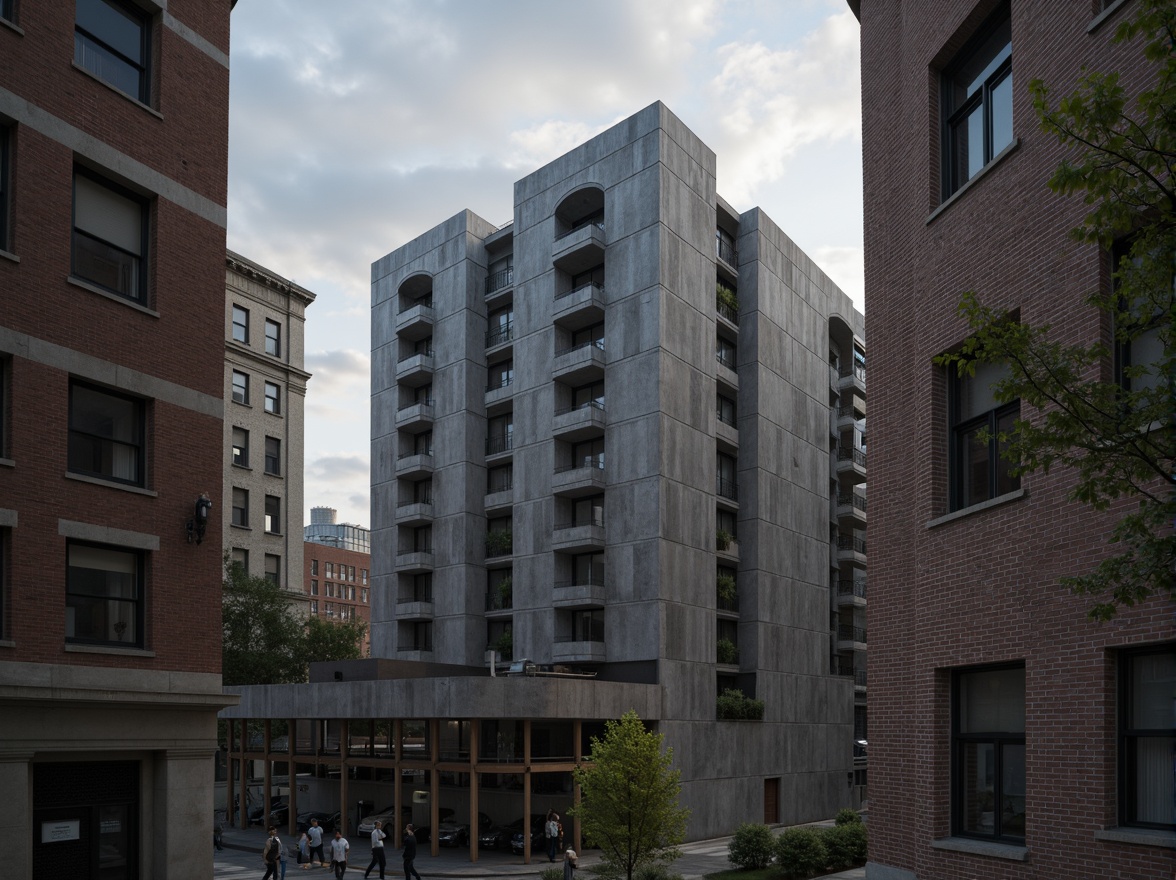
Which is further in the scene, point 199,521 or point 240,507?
point 240,507

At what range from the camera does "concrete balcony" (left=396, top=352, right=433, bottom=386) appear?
5800 centimetres

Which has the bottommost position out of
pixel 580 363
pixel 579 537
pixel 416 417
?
pixel 579 537

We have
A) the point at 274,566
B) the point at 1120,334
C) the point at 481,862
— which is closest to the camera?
the point at 1120,334

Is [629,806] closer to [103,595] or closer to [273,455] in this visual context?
[103,595]

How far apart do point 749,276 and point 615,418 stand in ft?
40.3

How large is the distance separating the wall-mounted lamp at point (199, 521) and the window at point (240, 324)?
4941 cm

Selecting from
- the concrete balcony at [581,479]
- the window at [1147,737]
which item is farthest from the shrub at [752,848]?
the window at [1147,737]

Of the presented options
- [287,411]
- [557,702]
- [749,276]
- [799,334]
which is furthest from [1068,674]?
[287,411]

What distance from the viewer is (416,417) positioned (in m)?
57.8

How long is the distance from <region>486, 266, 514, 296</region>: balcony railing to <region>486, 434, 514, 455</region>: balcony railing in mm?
7735

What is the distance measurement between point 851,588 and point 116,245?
53.7 meters

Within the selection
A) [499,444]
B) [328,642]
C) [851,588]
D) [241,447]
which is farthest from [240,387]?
[851,588]

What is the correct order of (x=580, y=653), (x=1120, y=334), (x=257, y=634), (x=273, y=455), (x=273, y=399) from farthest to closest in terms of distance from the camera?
(x=273, y=399) < (x=273, y=455) < (x=257, y=634) < (x=580, y=653) < (x=1120, y=334)

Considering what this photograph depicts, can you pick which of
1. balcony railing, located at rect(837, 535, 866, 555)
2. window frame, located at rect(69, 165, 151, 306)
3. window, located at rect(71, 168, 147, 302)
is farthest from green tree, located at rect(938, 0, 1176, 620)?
balcony railing, located at rect(837, 535, 866, 555)
